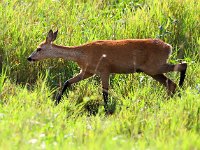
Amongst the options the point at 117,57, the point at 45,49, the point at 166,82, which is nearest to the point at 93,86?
the point at 117,57

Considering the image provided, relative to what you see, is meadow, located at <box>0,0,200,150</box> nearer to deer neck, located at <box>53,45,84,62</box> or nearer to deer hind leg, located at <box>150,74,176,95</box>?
deer hind leg, located at <box>150,74,176,95</box>

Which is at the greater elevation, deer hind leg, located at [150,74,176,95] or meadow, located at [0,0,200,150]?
meadow, located at [0,0,200,150]

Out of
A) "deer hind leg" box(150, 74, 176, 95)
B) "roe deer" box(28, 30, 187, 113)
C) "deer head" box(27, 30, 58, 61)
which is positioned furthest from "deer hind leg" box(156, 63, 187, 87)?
"deer head" box(27, 30, 58, 61)

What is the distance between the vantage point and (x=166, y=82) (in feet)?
29.6

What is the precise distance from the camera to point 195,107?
23.7ft

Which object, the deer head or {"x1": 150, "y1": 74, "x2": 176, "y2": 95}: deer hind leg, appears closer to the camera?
{"x1": 150, "y1": 74, "x2": 176, "y2": 95}: deer hind leg

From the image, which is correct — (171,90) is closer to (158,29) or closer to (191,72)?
(191,72)

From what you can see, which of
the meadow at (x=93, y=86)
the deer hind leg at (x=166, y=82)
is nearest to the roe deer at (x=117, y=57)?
the deer hind leg at (x=166, y=82)

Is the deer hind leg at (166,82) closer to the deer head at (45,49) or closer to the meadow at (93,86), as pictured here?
the meadow at (93,86)

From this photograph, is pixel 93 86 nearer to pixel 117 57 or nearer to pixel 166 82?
pixel 117 57

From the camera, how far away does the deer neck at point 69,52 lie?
909 centimetres

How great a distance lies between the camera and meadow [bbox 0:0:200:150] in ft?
20.4

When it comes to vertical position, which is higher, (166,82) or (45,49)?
(45,49)

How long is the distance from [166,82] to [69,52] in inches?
55.6
